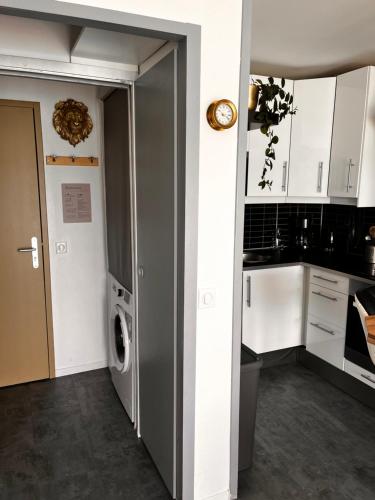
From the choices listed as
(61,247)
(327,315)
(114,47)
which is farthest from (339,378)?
(114,47)

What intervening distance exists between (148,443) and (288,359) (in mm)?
1633

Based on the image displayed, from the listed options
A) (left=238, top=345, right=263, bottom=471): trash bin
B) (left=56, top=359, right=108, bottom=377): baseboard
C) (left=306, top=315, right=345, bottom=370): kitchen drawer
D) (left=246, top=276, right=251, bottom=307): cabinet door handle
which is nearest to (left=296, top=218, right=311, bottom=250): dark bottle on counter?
(left=306, top=315, right=345, bottom=370): kitchen drawer

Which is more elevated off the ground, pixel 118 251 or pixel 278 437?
pixel 118 251

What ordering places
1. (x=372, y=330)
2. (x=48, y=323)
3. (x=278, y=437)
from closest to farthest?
1. (x=372, y=330)
2. (x=278, y=437)
3. (x=48, y=323)

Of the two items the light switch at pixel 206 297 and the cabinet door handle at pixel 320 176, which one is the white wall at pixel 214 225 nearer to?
the light switch at pixel 206 297

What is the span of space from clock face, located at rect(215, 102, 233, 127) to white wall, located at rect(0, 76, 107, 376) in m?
1.68

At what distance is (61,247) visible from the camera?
3096mm

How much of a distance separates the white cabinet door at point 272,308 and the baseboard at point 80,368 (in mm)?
1203

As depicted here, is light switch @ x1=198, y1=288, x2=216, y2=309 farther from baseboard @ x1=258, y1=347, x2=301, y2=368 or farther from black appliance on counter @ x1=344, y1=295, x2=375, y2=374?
baseboard @ x1=258, y1=347, x2=301, y2=368

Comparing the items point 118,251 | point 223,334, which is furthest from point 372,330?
point 118,251

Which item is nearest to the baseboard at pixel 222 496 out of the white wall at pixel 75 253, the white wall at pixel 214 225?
the white wall at pixel 214 225

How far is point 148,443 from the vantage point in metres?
2.30

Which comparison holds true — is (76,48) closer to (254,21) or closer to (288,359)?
(254,21)

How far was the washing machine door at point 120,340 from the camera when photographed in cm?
256
